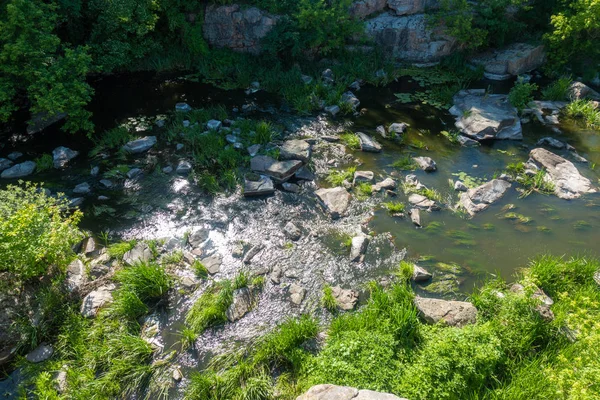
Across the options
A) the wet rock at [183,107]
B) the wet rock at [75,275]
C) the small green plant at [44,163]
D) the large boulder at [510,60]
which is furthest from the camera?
the large boulder at [510,60]

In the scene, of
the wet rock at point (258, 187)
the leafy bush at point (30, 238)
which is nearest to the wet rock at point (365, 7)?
the wet rock at point (258, 187)

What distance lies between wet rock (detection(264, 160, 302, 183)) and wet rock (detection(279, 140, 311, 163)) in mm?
324

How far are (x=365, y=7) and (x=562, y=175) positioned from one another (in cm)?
992

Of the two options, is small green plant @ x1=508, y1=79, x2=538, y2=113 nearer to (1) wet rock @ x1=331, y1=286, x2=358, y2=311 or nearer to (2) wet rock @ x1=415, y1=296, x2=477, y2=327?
(2) wet rock @ x1=415, y1=296, x2=477, y2=327

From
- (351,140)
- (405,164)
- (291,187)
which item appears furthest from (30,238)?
(405,164)

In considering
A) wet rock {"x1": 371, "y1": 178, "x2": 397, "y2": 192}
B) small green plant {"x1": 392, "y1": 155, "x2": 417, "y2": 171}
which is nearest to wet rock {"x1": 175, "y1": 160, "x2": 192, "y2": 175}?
wet rock {"x1": 371, "y1": 178, "x2": 397, "y2": 192}

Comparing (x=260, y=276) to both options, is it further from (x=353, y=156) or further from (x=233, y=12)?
(x=233, y=12)

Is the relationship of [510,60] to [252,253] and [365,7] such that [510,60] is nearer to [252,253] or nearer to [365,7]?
[365,7]

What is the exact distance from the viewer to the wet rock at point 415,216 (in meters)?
9.12

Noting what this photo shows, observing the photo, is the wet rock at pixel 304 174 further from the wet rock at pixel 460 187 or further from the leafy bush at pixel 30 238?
the leafy bush at pixel 30 238

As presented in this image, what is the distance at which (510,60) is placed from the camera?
50.1 ft

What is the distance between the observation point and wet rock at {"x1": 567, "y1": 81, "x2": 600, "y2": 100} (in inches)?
542

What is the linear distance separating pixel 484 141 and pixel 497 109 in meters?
1.62

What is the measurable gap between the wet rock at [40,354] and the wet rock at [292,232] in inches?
187
